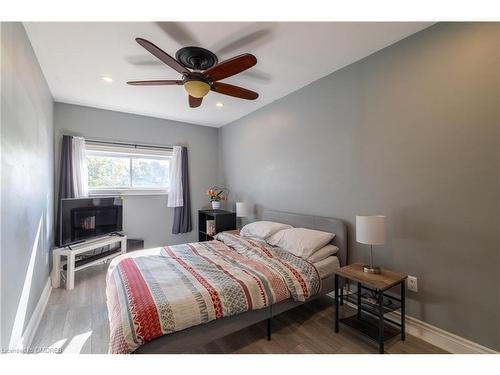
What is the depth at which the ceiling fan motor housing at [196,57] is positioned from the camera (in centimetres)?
A: 186

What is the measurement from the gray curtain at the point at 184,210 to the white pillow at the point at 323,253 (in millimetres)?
2810

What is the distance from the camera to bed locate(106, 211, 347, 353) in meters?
1.38

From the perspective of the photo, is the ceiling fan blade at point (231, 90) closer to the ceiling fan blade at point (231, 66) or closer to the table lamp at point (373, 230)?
the ceiling fan blade at point (231, 66)

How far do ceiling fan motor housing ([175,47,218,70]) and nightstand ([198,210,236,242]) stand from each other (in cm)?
238

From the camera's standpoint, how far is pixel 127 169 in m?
3.99

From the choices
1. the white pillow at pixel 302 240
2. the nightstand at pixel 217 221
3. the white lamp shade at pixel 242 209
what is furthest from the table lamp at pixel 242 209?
the white pillow at pixel 302 240

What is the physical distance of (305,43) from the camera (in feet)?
6.47

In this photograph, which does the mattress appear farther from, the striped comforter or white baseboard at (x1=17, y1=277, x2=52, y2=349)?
white baseboard at (x1=17, y1=277, x2=52, y2=349)

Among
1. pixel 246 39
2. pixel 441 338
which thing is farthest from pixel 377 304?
pixel 246 39

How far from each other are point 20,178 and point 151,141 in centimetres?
258

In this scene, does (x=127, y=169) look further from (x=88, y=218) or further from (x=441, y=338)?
(x=441, y=338)

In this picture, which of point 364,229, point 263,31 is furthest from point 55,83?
point 364,229
